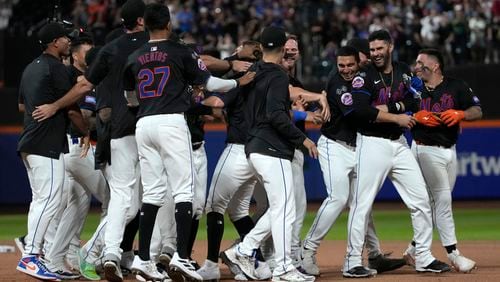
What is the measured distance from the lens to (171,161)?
29.5ft

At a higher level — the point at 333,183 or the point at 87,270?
the point at 333,183

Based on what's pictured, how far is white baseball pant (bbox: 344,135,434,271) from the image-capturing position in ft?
34.0

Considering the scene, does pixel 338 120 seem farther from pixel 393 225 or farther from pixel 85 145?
pixel 393 225

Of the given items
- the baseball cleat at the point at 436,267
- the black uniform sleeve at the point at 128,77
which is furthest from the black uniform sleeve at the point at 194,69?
the baseball cleat at the point at 436,267

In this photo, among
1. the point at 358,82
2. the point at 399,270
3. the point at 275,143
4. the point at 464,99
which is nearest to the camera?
the point at 275,143

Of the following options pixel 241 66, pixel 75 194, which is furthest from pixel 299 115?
pixel 75 194

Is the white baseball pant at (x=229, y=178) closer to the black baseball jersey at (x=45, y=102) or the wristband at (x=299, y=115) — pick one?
the wristband at (x=299, y=115)

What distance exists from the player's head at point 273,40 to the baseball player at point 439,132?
2.02 meters

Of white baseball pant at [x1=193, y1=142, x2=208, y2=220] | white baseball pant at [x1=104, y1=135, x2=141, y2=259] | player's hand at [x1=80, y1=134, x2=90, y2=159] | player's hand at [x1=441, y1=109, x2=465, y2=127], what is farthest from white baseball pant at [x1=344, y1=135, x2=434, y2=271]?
player's hand at [x1=80, y1=134, x2=90, y2=159]

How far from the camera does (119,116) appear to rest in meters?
9.52

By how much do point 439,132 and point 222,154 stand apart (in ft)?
8.17

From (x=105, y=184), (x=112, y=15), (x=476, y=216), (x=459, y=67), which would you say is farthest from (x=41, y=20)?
(x=105, y=184)

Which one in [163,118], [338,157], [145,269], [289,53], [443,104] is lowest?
[145,269]

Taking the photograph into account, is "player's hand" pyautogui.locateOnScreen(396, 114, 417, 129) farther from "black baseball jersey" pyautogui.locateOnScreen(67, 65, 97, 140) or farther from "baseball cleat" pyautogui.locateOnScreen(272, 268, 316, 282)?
"black baseball jersey" pyautogui.locateOnScreen(67, 65, 97, 140)
